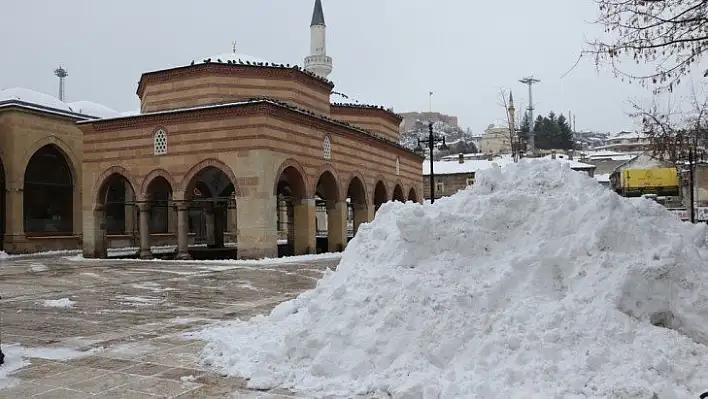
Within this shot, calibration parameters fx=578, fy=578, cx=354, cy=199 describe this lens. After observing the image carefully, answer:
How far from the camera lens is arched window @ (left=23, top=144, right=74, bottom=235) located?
27281mm

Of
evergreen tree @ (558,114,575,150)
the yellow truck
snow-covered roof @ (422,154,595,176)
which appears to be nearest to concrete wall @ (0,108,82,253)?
snow-covered roof @ (422,154,595,176)

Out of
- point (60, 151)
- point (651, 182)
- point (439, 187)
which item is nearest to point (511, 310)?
point (60, 151)

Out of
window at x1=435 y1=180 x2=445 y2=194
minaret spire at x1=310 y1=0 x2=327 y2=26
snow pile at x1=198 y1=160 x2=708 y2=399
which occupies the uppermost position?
minaret spire at x1=310 y1=0 x2=327 y2=26

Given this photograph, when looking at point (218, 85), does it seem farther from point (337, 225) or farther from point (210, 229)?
point (210, 229)

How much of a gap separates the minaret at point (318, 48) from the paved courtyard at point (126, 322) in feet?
62.8

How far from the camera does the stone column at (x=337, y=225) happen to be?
23906 mm

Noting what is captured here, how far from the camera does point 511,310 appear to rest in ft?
16.7

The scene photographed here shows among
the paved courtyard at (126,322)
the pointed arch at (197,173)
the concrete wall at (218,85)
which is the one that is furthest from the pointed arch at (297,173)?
the paved courtyard at (126,322)

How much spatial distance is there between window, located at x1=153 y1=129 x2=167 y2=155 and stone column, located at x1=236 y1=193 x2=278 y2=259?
3.81m

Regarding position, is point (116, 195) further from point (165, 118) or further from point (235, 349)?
point (235, 349)

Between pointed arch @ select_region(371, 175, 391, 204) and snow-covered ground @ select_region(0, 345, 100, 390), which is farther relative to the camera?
pointed arch @ select_region(371, 175, 391, 204)

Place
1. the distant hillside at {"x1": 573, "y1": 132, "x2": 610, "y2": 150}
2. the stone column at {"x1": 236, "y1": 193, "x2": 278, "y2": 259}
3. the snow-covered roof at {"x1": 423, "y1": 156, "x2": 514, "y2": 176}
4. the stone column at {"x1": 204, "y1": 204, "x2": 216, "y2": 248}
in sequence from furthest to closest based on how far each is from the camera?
the distant hillside at {"x1": 573, "y1": 132, "x2": 610, "y2": 150} → the snow-covered roof at {"x1": 423, "y1": 156, "x2": 514, "y2": 176} → the stone column at {"x1": 204, "y1": 204, "x2": 216, "y2": 248} → the stone column at {"x1": 236, "y1": 193, "x2": 278, "y2": 259}

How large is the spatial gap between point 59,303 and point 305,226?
39.0ft

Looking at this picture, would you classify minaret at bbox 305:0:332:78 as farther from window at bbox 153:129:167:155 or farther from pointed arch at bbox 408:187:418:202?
window at bbox 153:129:167:155
